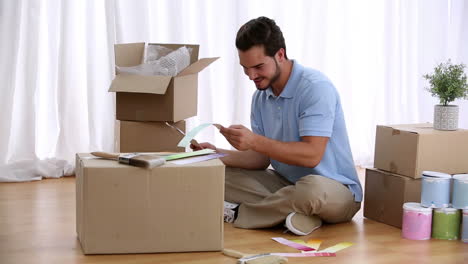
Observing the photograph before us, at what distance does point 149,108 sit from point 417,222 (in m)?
1.18

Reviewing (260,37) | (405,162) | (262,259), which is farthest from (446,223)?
(260,37)

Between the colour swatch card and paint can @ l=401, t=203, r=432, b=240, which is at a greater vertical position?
paint can @ l=401, t=203, r=432, b=240

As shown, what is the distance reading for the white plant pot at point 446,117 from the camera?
270 cm

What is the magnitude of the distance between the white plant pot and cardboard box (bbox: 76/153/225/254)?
999mm

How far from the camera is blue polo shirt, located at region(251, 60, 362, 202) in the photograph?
2.50 meters

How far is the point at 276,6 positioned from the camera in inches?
155

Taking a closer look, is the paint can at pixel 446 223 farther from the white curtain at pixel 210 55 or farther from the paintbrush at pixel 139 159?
the white curtain at pixel 210 55

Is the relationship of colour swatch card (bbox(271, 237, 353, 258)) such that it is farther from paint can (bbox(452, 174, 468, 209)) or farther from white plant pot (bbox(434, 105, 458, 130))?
white plant pot (bbox(434, 105, 458, 130))

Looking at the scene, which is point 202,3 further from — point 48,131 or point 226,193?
point 226,193

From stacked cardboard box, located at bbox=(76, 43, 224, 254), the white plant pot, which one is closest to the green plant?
the white plant pot

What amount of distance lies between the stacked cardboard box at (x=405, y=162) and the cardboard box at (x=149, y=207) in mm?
810

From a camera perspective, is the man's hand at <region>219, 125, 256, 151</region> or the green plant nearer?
the man's hand at <region>219, 125, 256, 151</region>

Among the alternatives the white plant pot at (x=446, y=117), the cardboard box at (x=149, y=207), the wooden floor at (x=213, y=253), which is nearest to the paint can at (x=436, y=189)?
the wooden floor at (x=213, y=253)

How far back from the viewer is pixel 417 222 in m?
2.49
